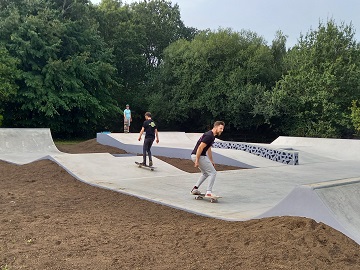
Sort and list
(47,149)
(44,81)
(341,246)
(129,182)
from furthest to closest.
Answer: (44,81) < (47,149) < (129,182) < (341,246)

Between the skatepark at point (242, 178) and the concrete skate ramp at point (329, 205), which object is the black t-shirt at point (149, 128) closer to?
the skatepark at point (242, 178)

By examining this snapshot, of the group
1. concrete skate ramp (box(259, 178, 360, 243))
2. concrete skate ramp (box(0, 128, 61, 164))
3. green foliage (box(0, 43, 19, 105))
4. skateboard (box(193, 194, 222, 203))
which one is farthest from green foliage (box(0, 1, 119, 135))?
concrete skate ramp (box(259, 178, 360, 243))

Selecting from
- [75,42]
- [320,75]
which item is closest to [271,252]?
[75,42]

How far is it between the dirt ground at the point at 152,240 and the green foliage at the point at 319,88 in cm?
2292

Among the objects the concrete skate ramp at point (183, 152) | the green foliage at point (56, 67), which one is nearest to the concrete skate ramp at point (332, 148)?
the concrete skate ramp at point (183, 152)

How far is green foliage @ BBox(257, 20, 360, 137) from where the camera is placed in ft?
91.0

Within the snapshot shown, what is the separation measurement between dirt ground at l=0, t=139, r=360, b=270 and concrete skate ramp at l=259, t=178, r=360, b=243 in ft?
0.49

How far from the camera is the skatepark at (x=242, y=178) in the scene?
5348mm

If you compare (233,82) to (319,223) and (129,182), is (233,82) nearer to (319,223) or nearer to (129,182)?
(129,182)

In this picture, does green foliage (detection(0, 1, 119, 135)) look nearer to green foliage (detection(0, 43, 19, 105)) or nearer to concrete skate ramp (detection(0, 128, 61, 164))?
green foliage (detection(0, 43, 19, 105))

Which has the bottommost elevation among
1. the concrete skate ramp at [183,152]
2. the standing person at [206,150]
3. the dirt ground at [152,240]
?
the dirt ground at [152,240]

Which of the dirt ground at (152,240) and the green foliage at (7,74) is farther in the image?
the green foliage at (7,74)

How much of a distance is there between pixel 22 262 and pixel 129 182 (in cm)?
534

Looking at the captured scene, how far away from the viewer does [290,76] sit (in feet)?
93.0
